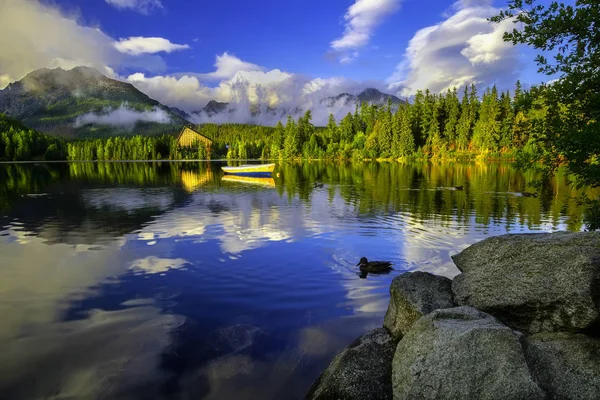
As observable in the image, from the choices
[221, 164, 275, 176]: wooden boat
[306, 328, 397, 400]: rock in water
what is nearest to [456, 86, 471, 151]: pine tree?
[221, 164, 275, 176]: wooden boat

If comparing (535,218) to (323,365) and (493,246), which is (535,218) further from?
(323,365)

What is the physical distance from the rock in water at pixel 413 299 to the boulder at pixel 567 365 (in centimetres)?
255

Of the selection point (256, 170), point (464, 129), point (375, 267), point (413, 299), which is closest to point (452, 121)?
point (464, 129)

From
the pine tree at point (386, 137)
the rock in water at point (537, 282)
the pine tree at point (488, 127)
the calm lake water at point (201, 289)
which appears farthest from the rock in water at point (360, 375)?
the pine tree at point (386, 137)

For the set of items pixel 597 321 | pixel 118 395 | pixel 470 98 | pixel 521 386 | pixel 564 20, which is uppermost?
pixel 470 98

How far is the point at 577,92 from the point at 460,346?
1042 centimetres

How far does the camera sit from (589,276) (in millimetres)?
7809

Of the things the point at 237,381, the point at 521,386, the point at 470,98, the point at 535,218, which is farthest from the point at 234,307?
the point at 470,98

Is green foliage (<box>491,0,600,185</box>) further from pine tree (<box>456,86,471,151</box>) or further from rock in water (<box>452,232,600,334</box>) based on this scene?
pine tree (<box>456,86,471,151</box>)

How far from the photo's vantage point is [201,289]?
1720cm

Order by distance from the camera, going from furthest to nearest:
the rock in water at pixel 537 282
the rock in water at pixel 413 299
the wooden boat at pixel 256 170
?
the wooden boat at pixel 256 170 → the rock in water at pixel 413 299 → the rock in water at pixel 537 282

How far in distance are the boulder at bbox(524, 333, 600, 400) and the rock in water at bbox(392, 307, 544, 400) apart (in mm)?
506

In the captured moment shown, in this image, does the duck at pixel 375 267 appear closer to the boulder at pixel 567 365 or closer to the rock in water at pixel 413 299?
the rock in water at pixel 413 299

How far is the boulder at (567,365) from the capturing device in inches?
261
